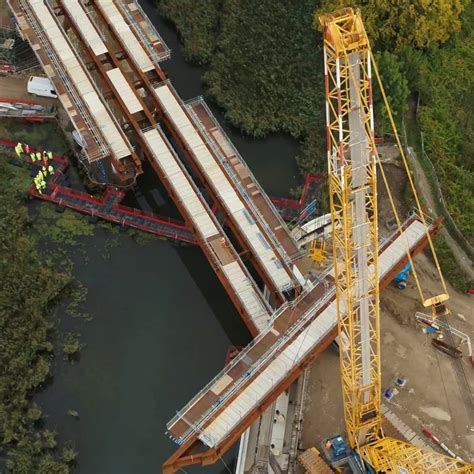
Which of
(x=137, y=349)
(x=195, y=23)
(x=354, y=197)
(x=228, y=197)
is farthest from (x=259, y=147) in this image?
(x=354, y=197)

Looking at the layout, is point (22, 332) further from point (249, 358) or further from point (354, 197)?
point (354, 197)

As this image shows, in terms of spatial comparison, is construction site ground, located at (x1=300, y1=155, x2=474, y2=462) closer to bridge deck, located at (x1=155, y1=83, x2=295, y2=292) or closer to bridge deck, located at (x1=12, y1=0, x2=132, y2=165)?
bridge deck, located at (x1=155, y1=83, x2=295, y2=292)

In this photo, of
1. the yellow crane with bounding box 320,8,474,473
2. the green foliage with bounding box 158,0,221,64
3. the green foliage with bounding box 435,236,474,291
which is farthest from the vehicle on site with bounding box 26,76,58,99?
the green foliage with bounding box 435,236,474,291

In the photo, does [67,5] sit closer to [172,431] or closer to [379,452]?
[172,431]

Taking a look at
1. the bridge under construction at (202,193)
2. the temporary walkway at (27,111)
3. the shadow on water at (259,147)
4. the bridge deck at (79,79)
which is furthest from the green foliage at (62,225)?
the shadow on water at (259,147)

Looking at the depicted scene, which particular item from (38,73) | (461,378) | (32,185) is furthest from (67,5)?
(461,378)
